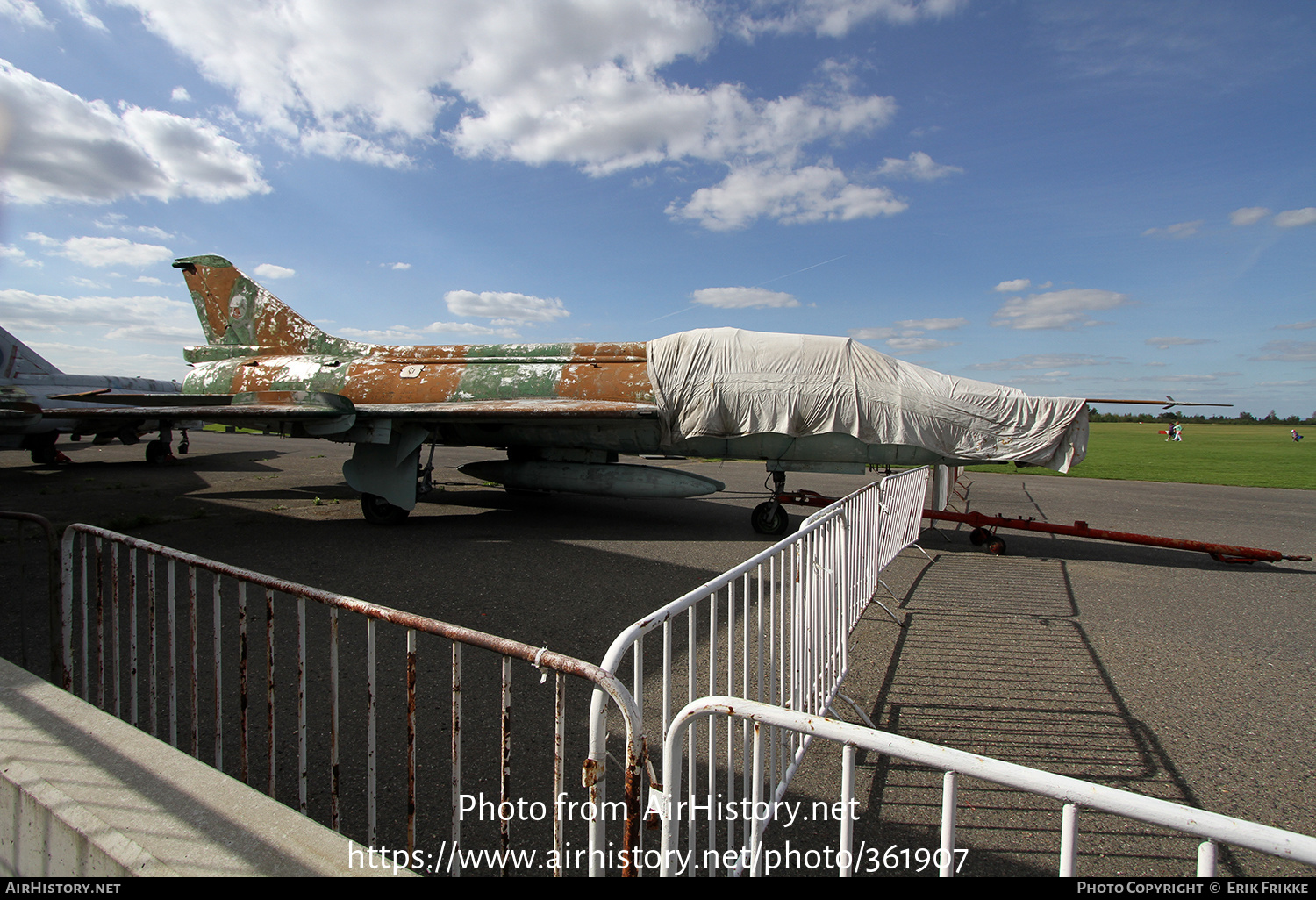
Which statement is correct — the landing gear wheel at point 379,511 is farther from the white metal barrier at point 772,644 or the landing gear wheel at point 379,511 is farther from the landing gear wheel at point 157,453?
the landing gear wheel at point 157,453

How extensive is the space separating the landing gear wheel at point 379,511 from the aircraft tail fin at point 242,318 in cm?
372

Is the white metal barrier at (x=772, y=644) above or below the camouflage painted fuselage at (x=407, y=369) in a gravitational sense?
below

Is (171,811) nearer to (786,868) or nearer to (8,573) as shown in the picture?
(786,868)

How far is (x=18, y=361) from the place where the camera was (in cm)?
1545

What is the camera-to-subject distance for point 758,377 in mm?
8336

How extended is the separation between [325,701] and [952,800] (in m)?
3.30

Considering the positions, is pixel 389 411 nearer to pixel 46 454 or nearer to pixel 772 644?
pixel 772 644

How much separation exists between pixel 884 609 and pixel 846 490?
9862 millimetres

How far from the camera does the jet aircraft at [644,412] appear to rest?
786 cm

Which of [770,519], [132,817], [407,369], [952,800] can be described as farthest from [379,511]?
[952,800]

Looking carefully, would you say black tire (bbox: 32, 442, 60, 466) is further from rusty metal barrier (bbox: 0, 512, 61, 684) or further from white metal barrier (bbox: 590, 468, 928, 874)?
white metal barrier (bbox: 590, 468, 928, 874)

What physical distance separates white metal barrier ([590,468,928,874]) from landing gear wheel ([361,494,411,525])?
Result: 5.15 meters

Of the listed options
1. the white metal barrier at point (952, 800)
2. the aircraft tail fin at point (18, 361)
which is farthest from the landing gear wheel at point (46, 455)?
the white metal barrier at point (952, 800)

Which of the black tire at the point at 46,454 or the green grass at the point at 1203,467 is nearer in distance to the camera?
the black tire at the point at 46,454
